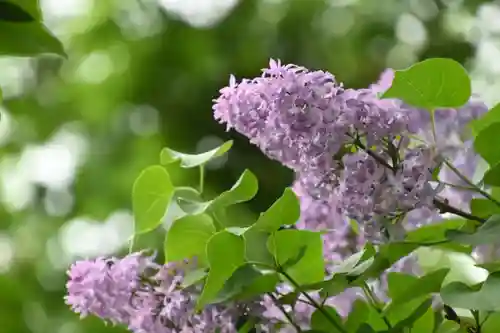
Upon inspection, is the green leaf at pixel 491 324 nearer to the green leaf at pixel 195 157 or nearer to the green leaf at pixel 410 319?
the green leaf at pixel 410 319

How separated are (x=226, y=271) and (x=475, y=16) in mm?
1402

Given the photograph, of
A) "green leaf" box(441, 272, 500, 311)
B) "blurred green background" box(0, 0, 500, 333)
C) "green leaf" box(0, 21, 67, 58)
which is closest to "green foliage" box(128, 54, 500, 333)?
"green leaf" box(441, 272, 500, 311)

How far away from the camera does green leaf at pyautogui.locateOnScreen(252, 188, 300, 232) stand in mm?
292

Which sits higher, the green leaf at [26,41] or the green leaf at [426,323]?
the green leaf at [26,41]

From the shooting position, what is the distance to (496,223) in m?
0.28

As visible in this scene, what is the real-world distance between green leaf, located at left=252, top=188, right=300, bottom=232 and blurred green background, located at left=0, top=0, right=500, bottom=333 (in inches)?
43.2

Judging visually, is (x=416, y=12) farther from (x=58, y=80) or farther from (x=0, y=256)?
(x=0, y=256)

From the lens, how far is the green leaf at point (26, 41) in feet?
1.37

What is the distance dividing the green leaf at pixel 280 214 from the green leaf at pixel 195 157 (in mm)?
61

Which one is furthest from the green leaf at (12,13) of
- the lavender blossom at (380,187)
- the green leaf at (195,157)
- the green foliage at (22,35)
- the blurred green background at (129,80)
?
the blurred green background at (129,80)

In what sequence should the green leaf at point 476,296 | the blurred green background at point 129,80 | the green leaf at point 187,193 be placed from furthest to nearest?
the blurred green background at point 129,80, the green leaf at point 187,193, the green leaf at point 476,296

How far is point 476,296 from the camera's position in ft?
0.90

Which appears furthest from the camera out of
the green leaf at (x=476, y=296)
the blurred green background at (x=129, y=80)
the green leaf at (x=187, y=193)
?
the blurred green background at (x=129, y=80)

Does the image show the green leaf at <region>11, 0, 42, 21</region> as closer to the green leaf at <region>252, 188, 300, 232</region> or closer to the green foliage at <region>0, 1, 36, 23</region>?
the green foliage at <region>0, 1, 36, 23</region>
